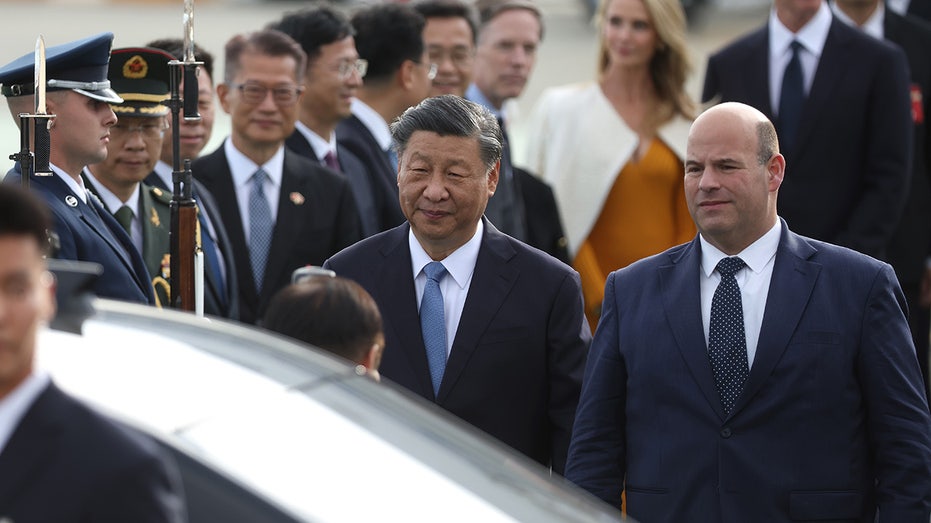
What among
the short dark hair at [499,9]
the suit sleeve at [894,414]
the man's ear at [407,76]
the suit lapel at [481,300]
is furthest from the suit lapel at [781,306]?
the short dark hair at [499,9]

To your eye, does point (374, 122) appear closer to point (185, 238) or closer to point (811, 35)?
point (811, 35)

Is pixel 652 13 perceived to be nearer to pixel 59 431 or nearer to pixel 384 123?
pixel 384 123

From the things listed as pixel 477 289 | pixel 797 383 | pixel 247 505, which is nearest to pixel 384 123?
pixel 477 289

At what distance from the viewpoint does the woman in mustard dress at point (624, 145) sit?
23.7 feet

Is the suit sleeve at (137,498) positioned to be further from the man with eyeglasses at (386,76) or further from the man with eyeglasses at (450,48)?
the man with eyeglasses at (450,48)

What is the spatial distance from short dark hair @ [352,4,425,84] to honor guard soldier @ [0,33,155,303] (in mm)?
2581

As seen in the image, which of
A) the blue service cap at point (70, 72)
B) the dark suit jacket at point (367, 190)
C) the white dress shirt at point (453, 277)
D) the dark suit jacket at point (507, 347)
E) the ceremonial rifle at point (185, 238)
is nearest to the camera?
the dark suit jacket at point (507, 347)

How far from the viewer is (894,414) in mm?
4129

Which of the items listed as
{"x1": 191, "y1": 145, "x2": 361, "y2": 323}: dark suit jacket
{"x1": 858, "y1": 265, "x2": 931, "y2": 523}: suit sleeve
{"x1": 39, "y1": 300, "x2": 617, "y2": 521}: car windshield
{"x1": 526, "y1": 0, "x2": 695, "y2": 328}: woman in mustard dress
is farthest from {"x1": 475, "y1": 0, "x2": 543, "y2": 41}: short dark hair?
{"x1": 39, "y1": 300, "x2": 617, "y2": 521}: car windshield

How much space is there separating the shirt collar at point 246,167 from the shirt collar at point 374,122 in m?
0.81

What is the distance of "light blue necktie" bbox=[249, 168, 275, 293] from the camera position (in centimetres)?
630

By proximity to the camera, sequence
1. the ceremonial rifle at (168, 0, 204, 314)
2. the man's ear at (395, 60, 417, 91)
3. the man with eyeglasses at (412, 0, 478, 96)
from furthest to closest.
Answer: the man with eyeglasses at (412, 0, 478, 96) < the man's ear at (395, 60, 417, 91) < the ceremonial rifle at (168, 0, 204, 314)

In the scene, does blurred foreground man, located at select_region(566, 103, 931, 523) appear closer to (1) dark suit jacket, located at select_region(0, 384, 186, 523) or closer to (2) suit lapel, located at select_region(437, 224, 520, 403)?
(2) suit lapel, located at select_region(437, 224, 520, 403)

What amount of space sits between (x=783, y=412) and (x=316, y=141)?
131 inches
